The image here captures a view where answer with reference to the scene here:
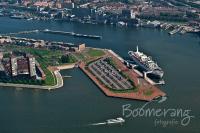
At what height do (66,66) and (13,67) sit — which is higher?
(13,67)

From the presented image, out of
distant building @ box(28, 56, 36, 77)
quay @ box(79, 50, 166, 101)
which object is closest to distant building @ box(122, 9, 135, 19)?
quay @ box(79, 50, 166, 101)

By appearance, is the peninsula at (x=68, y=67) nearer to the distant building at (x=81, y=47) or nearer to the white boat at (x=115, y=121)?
the distant building at (x=81, y=47)

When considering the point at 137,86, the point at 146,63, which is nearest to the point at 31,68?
the point at 137,86

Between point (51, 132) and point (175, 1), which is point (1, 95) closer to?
point (51, 132)

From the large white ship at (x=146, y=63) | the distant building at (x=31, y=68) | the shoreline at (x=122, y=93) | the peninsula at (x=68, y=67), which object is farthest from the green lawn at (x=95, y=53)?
the distant building at (x=31, y=68)

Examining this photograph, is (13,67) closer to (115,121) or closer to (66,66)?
(66,66)

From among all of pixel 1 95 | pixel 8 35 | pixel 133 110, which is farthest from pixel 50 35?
pixel 133 110

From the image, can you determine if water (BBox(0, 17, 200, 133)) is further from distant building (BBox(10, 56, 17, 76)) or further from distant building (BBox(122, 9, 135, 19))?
distant building (BBox(122, 9, 135, 19))
